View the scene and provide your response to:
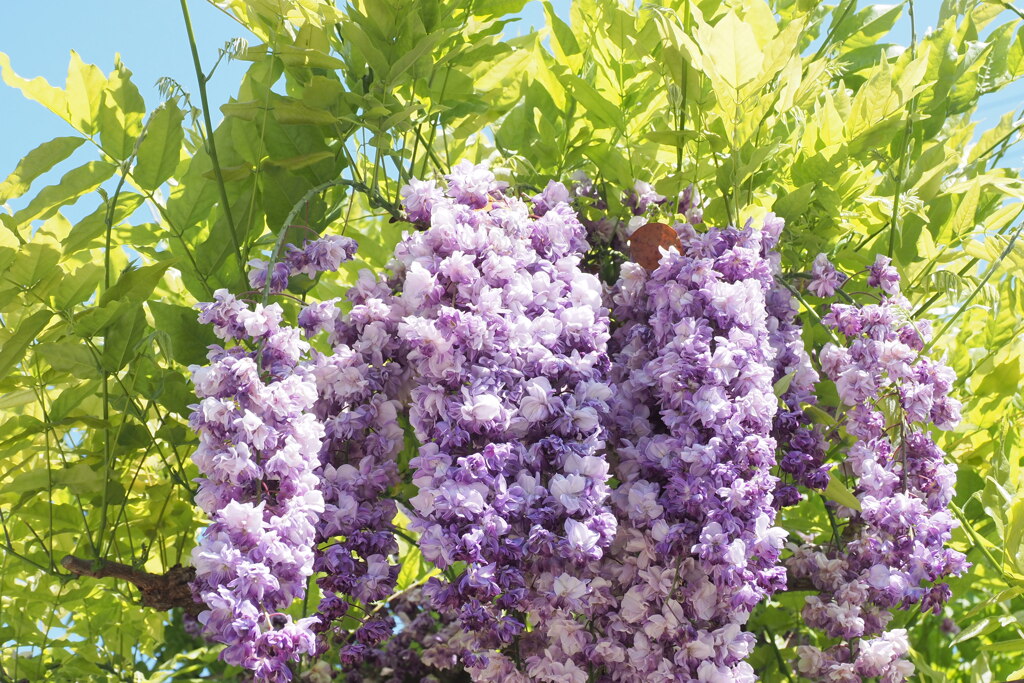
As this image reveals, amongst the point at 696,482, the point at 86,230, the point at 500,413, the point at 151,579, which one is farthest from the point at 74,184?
the point at 696,482

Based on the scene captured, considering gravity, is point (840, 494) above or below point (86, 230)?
below

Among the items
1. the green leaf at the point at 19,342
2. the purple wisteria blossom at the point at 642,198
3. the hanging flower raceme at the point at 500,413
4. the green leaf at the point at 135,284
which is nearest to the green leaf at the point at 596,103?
the purple wisteria blossom at the point at 642,198

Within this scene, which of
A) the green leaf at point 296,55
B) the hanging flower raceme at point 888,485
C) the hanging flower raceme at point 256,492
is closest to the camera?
the hanging flower raceme at point 256,492

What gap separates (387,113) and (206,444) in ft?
1.11

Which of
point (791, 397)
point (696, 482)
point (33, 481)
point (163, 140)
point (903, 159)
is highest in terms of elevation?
point (163, 140)

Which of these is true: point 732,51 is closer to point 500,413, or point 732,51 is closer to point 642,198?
point 642,198

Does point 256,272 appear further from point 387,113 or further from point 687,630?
point 687,630

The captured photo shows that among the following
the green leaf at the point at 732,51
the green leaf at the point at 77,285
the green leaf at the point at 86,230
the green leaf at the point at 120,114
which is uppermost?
the green leaf at the point at 120,114

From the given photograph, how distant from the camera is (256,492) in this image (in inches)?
26.0

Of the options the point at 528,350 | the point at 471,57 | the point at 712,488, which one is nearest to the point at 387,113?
the point at 471,57

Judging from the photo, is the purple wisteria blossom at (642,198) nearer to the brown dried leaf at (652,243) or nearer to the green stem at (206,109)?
the brown dried leaf at (652,243)

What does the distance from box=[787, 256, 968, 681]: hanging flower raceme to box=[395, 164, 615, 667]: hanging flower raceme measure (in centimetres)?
21

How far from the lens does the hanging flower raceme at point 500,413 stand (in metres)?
0.66

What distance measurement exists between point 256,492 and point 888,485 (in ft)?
1.53
